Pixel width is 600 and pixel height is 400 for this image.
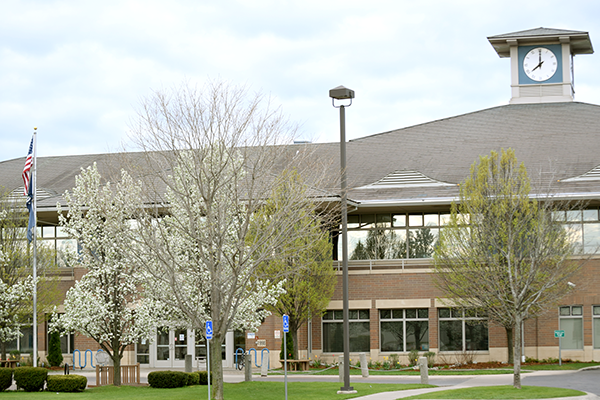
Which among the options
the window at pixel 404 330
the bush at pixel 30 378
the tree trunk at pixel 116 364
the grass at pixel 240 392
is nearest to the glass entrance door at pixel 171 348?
the window at pixel 404 330

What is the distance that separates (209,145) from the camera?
20.2 metres

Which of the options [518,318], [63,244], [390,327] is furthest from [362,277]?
[63,244]

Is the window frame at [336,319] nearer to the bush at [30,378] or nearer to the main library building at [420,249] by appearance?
the main library building at [420,249]

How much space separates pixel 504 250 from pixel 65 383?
13864 millimetres

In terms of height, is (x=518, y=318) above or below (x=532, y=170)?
below

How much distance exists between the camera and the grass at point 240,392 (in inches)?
816

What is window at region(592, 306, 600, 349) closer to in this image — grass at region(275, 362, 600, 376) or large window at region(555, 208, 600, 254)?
grass at region(275, 362, 600, 376)

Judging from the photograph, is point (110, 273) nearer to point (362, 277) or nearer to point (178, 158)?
point (178, 158)

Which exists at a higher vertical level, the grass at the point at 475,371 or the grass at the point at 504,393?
the grass at the point at 504,393

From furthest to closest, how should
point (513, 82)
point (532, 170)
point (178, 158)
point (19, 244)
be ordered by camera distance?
point (513, 82), point (532, 170), point (19, 244), point (178, 158)

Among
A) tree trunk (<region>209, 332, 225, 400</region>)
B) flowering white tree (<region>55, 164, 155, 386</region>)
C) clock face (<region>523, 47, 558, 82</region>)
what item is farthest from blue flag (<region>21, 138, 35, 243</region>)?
clock face (<region>523, 47, 558, 82</region>)

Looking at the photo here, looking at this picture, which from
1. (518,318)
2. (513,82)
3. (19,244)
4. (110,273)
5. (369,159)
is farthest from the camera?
(513,82)

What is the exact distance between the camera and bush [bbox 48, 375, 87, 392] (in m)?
22.8

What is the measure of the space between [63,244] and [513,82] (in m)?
24.1
